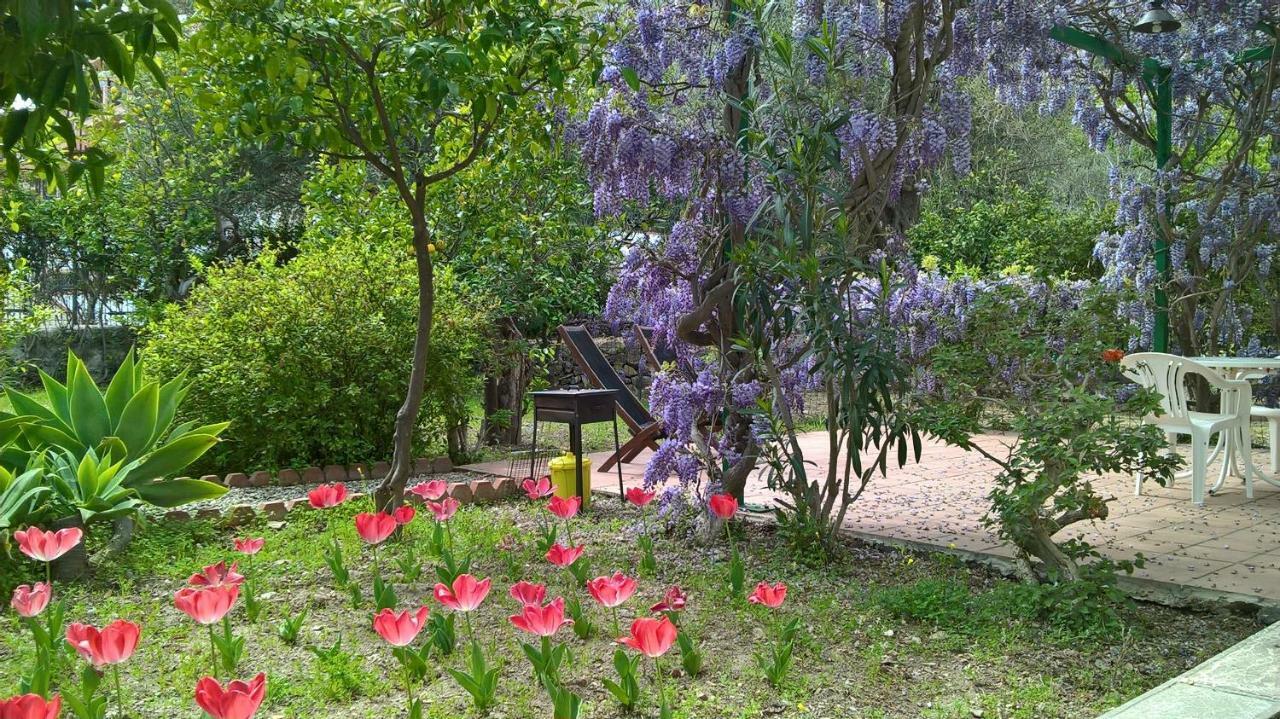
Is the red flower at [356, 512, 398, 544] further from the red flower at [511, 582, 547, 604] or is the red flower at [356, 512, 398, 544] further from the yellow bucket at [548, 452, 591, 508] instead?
the yellow bucket at [548, 452, 591, 508]

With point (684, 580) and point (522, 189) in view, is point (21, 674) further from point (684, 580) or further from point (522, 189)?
point (522, 189)

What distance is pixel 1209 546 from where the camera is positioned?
168 inches

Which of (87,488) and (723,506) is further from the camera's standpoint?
(87,488)

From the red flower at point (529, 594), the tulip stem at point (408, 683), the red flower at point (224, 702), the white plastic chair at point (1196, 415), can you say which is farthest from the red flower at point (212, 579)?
the white plastic chair at point (1196, 415)

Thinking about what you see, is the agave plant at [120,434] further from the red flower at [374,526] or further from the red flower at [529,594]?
the red flower at [529,594]

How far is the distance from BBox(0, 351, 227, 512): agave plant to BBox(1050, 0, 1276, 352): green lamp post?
225 inches

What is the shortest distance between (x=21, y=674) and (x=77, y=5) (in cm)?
191

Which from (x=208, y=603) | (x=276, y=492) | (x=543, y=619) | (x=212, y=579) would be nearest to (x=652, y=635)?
(x=543, y=619)

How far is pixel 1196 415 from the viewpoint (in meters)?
5.46

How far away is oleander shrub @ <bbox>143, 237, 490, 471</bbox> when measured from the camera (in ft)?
19.8

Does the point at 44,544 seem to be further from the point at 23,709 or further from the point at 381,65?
the point at 381,65

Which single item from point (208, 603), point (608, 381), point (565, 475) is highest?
point (608, 381)

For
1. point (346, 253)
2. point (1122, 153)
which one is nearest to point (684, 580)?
point (346, 253)

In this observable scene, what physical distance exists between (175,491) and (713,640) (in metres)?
2.59
